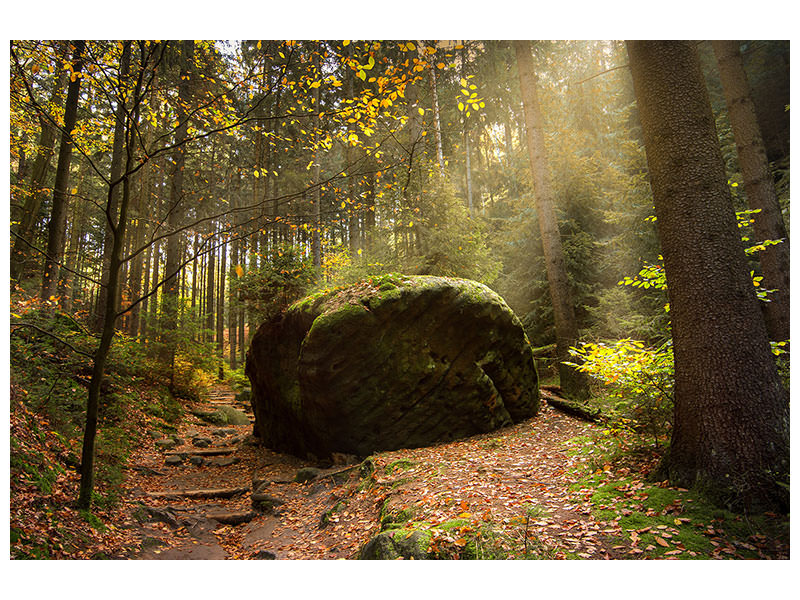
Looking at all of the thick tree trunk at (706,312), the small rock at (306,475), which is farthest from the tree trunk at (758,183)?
the small rock at (306,475)

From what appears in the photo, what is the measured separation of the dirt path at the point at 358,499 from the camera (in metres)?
2.96

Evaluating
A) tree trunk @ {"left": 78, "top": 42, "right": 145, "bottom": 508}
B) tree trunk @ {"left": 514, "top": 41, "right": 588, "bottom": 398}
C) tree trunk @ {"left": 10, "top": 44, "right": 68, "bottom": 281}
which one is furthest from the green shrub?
tree trunk @ {"left": 10, "top": 44, "right": 68, "bottom": 281}

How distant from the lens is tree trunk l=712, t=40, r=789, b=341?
17.1ft

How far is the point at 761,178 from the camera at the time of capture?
5.50 metres

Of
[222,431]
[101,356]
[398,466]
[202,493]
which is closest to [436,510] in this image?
[398,466]

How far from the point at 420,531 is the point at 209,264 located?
74.2 ft

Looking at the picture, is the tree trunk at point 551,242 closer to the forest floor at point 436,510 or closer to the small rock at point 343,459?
the forest floor at point 436,510

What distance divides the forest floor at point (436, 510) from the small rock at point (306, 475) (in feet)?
0.05

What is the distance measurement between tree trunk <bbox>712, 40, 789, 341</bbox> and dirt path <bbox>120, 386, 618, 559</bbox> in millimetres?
3051

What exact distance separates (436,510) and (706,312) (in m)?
2.67

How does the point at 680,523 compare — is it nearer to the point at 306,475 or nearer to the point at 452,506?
the point at 452,506
